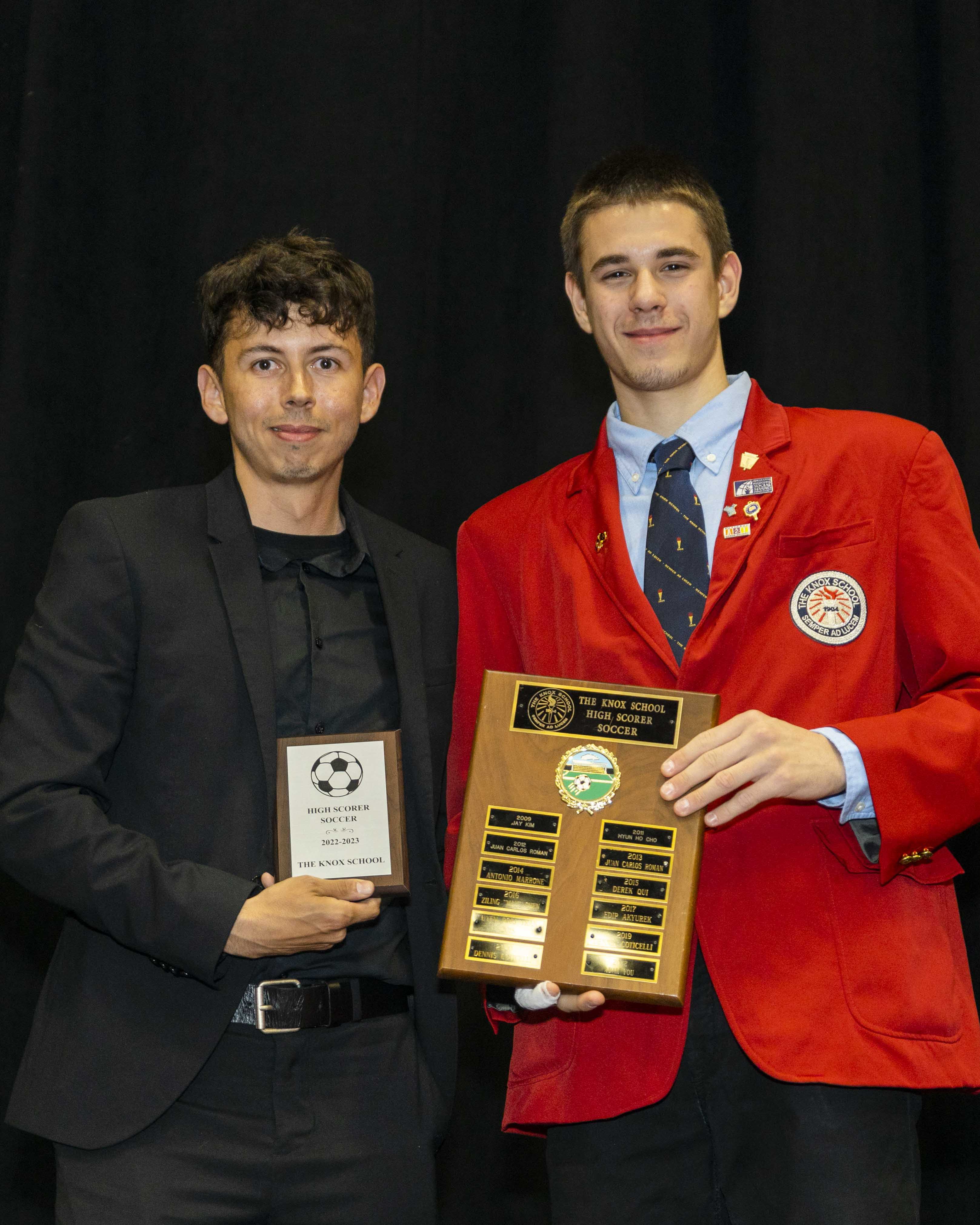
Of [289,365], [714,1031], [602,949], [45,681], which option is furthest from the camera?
[289,365]

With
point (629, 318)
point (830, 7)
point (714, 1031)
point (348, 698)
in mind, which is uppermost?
point (830, 7)

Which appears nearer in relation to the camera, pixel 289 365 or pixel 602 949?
pixel 602 949

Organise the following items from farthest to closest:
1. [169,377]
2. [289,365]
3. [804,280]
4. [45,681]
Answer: [169,377] < [804,280] < [289,365] < [45,681]

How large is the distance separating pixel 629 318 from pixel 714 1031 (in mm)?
1140

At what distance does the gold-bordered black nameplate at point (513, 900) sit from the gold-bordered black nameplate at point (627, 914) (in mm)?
66

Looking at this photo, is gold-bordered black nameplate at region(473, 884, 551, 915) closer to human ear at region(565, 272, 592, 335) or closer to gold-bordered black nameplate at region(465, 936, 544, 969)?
gold-bordered black nameplate at region(465, 936, 544, 969)

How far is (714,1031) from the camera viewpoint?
1829 mm

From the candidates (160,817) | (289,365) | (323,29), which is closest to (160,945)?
(160,817)

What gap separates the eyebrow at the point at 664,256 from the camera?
87.4 inches

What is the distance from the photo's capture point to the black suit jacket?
1.94 m

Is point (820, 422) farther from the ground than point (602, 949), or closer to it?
farther from the ground

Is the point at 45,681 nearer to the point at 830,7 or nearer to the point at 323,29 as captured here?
the point at 323,29

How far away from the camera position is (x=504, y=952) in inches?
68.5

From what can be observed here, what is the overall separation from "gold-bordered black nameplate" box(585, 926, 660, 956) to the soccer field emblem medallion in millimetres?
160
